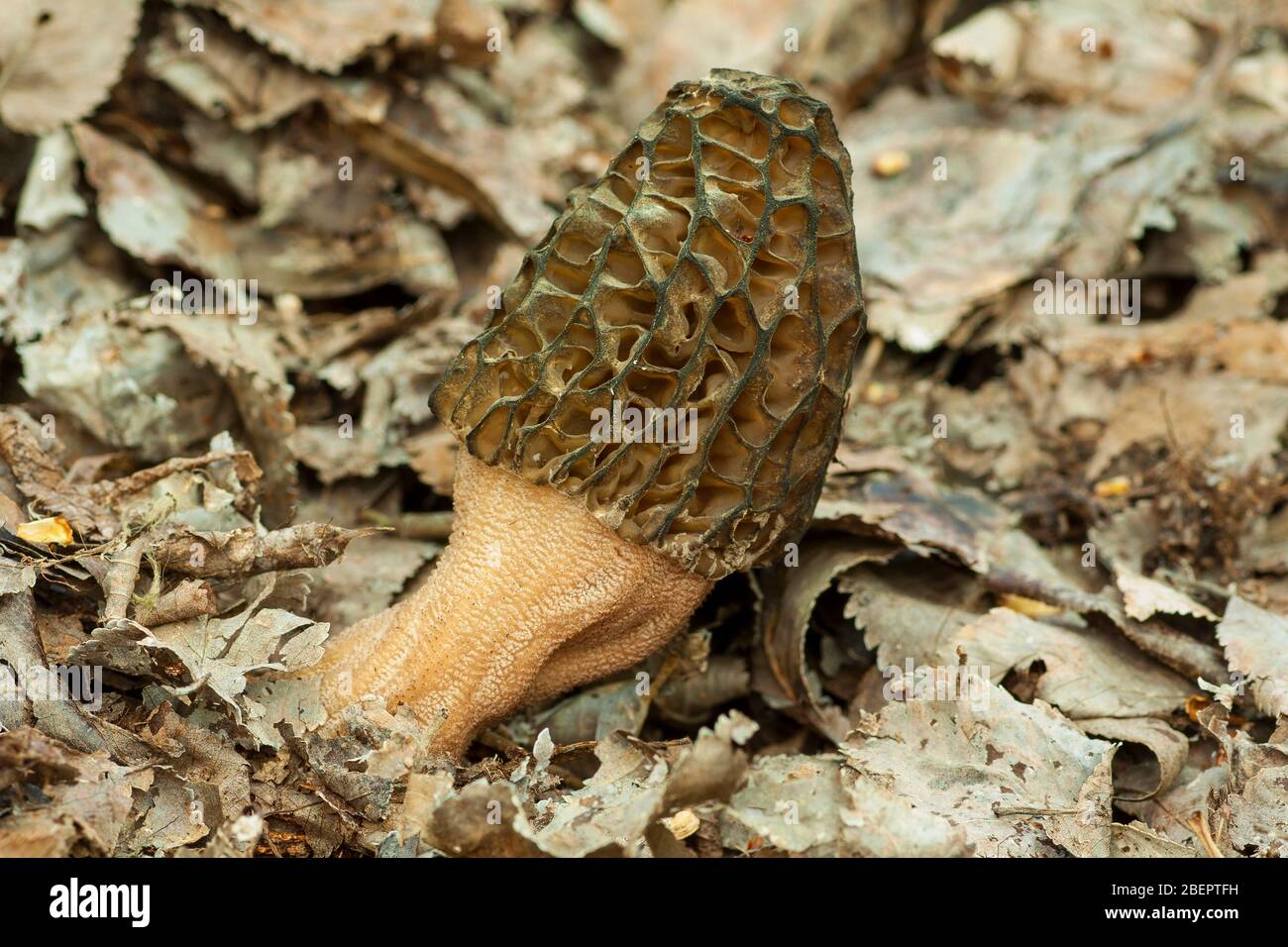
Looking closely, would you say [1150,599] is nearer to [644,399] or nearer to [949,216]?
[644,399]

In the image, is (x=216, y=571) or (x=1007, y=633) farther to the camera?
(x=1007, y=633)

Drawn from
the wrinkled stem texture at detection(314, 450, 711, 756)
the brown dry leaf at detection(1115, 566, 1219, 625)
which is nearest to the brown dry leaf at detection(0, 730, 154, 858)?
the wrinkled stem texture at detection(314, 450, 711, 756)

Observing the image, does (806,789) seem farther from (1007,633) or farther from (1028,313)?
(1028,313)

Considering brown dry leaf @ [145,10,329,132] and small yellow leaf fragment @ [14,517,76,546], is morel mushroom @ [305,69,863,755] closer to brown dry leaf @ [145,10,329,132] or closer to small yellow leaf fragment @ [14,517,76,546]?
small yellow leaf fragment @ [14,517,76,546]

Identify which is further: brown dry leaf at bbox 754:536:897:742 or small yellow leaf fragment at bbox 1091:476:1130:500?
small yellow leaf fragment at bbox 1091:476:1130:500

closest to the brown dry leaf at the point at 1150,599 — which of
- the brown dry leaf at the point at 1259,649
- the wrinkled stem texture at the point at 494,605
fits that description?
the brown dry leaf at the point at 1259,649

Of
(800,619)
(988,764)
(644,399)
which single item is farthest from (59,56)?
(988,764)
